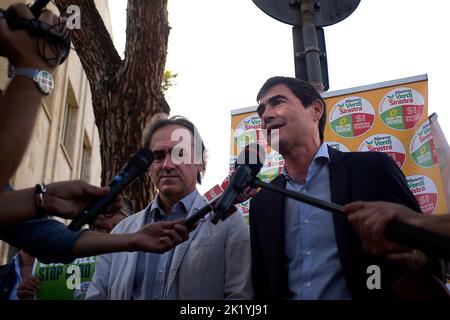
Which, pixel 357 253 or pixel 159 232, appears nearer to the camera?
pixel 159 232

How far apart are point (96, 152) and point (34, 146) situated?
731 centimetres

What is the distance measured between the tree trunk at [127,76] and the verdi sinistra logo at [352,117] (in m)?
1.82

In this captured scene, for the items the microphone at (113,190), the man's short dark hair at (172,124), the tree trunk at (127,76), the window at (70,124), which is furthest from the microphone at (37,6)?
the window at (70,124)

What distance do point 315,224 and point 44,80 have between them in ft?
5.39

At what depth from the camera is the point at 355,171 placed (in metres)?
2.91

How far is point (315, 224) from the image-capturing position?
9.44ft

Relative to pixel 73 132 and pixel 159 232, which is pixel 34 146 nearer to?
pixel 73 132

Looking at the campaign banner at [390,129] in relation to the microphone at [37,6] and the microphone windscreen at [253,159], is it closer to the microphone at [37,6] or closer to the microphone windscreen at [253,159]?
the microphone windscreen at [253,159]

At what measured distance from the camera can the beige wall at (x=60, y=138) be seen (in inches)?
376

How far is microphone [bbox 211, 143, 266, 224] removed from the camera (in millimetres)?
2053

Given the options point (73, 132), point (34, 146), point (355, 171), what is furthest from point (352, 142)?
point (73, 132)

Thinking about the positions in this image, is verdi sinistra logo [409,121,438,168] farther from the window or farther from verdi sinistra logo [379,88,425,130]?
the window

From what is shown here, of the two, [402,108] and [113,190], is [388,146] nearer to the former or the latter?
[402,108]

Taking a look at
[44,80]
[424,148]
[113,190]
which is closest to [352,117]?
[424,148]
